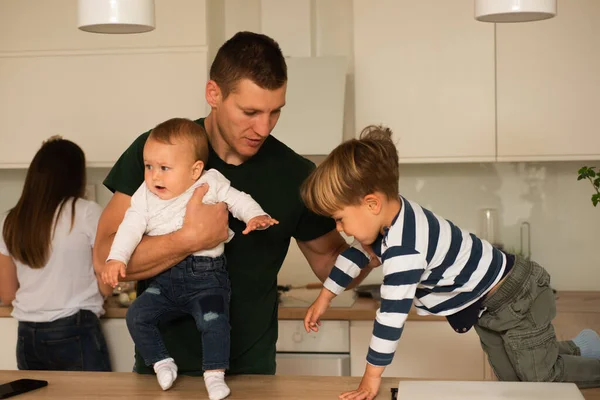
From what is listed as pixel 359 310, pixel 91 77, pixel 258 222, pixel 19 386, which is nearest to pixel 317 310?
pixel 258 222

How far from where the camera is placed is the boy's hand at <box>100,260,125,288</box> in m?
1.90

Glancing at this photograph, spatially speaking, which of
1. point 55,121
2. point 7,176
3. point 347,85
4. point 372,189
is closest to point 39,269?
point 55,121

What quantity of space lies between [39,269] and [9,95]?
85cm

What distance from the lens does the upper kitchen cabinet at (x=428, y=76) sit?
3664mm

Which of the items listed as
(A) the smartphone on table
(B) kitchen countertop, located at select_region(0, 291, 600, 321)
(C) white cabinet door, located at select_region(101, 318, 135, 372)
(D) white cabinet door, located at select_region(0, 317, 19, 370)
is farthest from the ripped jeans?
(D) white cabinet door, located at select_region(0, 317, 19, 370)

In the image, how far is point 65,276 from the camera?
11.7ft

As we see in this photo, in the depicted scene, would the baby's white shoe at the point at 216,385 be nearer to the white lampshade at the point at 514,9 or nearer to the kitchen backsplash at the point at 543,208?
the white lampshade at the point at 514,9

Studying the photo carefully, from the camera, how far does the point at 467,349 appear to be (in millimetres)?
3529

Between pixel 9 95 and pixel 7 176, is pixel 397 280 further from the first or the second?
pixel 7 176

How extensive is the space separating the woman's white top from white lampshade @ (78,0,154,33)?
168 centimetres

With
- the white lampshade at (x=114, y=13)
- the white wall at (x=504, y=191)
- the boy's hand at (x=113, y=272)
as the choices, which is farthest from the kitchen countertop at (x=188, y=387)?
the white wall at (x=504, y=191)

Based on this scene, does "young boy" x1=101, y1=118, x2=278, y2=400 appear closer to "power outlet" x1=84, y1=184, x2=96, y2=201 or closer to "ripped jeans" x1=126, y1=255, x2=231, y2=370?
"ripped jeans" x1=126, y1=255, x2=231, y2=370

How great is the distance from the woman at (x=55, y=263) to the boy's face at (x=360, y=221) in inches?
74.8

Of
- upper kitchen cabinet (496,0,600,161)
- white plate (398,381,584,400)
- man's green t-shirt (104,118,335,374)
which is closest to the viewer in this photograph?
white plate (398,381,584,400)
